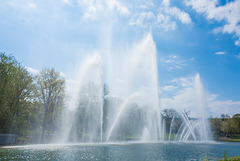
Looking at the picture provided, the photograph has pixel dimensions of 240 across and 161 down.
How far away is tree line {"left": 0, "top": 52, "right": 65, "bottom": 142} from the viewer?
24.3 meters

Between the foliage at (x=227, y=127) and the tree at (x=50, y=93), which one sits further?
the foliage at (x=227, y=127)

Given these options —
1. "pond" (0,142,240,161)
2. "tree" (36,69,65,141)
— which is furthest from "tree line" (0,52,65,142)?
"pond" (0,142,240,161)

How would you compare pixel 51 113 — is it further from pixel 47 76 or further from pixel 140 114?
pixel 140 114

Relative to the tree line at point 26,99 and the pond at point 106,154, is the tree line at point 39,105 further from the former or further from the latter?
the pond at point 106,154

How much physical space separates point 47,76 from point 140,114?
92.0ft

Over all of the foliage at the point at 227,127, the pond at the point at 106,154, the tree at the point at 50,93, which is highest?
the tree at the point at 50,93

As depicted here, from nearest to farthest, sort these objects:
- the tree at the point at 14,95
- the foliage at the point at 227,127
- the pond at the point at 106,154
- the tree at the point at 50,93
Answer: the pond at the point at 106,154
the tree at the point at 14,95
the tree at the point at 50,93
the foliage at the point at 227,127

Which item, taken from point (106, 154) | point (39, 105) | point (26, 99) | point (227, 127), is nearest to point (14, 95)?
point (26, 99)

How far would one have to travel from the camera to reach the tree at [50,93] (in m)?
34.3

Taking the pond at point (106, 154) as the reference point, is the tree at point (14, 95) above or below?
above

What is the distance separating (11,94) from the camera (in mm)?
28375

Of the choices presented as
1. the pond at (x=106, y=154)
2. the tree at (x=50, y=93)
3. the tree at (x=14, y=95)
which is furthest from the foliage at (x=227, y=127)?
the tree at (x=14, y=95)

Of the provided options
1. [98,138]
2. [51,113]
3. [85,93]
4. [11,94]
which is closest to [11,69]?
[11,94]

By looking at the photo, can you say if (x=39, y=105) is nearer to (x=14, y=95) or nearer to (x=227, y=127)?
(x=14, y=95)
